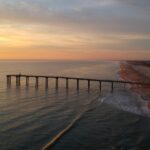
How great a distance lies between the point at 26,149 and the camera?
41.9 ft

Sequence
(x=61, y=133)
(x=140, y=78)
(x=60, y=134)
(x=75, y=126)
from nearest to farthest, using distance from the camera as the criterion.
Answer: (x=60, y=134)
(x=61, y=133)
(x=75, y=126)
(x=140, y=78)

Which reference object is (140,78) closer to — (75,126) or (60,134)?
(75,126)

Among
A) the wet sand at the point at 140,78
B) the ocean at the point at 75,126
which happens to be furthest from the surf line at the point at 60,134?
the wet sand at the point at 140,78

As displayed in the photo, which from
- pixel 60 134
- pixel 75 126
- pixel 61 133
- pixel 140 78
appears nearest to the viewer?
pixel 60 134

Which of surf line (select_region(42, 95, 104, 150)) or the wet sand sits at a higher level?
the wet sand

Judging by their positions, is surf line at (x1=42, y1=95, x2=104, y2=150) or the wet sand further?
the wet sand

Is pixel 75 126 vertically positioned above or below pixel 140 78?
below

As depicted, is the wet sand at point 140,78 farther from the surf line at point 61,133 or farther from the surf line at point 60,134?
the surf line at point 60,134

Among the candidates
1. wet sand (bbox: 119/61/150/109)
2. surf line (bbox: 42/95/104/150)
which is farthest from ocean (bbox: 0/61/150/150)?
wet sand (bbox: 119/61/150/109)

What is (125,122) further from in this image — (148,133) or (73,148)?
(73,148)

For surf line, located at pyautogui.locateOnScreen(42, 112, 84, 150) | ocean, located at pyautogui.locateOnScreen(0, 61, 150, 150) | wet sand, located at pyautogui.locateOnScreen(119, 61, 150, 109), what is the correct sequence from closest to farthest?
surf line, located at pyautogui.locateOnScreen(42, 112, 84, 150) → ocean, located at pyautogui.locateOnScreen(0, 61, 150, 150) → wet sand, located at pyautogui.locateOnScreen(119, 61, 150, 109)

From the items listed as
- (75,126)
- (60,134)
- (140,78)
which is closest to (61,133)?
(60,134)

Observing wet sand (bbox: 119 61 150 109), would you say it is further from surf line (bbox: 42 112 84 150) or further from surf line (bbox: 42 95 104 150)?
surf line (bbox: 42 112 84 150)

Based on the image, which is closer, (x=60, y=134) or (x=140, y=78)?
(x=60, y=134)
